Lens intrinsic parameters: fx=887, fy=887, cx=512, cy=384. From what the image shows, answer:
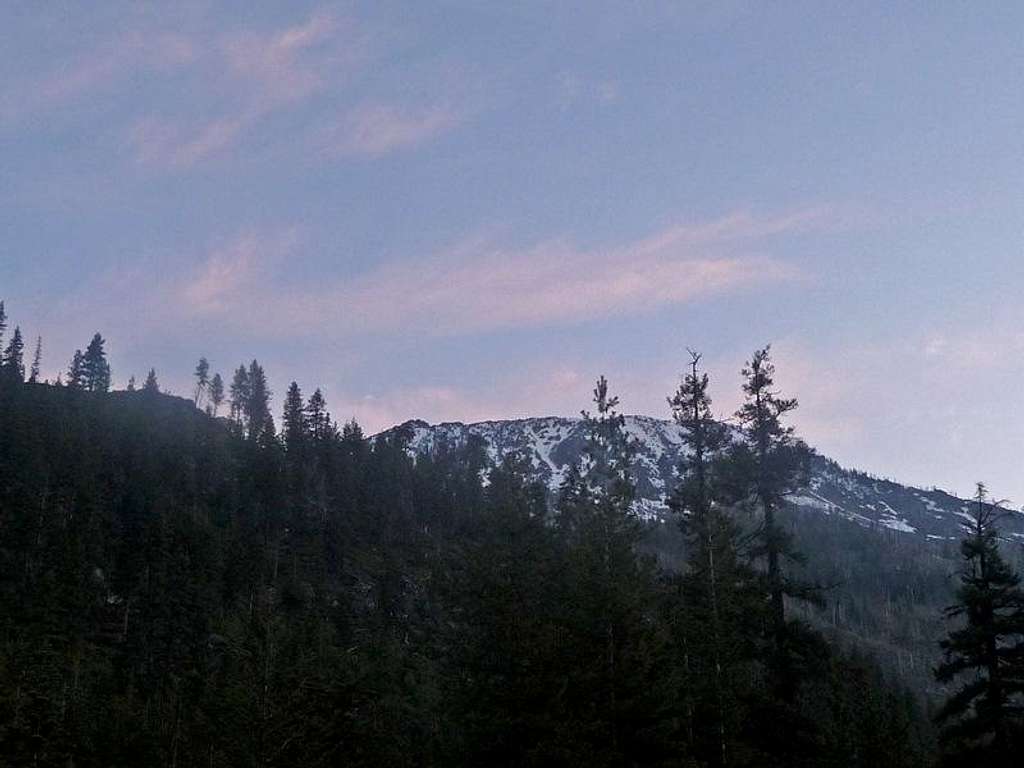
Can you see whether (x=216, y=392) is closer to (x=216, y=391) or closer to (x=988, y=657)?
(x=216, y=391)

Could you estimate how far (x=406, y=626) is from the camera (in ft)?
312

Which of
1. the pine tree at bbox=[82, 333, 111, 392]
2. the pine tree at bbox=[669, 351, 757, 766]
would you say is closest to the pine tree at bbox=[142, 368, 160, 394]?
the pine tree at bbox=[82, 333, 111, 392]

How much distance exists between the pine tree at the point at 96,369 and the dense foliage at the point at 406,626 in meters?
37.6

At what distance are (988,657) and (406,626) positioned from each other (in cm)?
7355

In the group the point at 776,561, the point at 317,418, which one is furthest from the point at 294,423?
the point at 776,561

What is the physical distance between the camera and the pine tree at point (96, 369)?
15450 cm

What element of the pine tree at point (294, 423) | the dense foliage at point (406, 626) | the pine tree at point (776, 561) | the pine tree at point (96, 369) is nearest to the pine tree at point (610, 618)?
the dense foliage at point (406, 626)

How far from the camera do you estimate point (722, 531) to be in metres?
27.9

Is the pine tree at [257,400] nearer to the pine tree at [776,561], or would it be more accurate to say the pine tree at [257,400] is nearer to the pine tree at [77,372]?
the pine tree at [77,372]

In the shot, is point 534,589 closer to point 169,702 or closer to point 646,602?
point 646,602

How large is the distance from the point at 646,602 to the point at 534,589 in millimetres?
3748

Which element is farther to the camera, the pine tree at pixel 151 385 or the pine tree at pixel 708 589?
the pine tree at pixel 151 385

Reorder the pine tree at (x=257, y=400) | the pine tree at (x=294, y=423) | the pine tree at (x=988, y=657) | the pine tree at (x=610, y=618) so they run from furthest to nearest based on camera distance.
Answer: the pine tree at (x=257, y=400) → the pine tree at (x=294, y=423) → the pine tree at (x=988, y=657) → the pine tree at (x=610, y=618)

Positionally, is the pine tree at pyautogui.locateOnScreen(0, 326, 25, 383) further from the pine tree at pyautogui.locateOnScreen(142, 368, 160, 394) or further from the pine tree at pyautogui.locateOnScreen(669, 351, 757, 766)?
the pine tree at pyautogui.locateOnScreen(669, 351, 757, 766)
